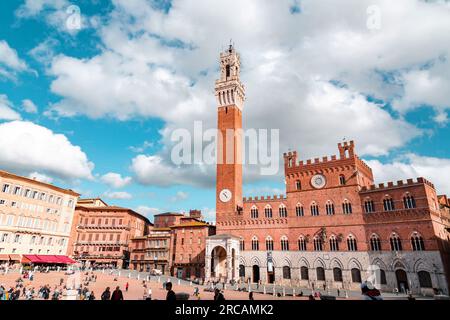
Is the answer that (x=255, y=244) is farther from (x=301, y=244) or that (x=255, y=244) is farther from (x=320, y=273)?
(x=320, y=273)

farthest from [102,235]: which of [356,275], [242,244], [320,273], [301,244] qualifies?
[356,275]

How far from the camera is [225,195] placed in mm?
52812

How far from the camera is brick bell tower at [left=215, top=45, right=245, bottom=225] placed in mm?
52312

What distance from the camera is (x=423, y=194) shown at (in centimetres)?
3669

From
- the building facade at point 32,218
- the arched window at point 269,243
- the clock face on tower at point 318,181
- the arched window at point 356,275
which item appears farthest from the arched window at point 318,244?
the building facade at point 32,218

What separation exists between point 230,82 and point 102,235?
42.1m

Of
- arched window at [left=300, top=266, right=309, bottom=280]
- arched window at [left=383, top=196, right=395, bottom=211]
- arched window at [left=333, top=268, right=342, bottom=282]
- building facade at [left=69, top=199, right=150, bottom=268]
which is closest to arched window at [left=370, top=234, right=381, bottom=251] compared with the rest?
arched window at [left=383, top=196, right=395, bottom=211]

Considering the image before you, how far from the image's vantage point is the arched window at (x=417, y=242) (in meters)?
35.7

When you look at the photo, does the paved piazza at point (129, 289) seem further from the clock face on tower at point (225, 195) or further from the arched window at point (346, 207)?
the clock face on tower at point (225, 195)

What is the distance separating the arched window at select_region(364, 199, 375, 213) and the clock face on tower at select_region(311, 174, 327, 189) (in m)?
6.77

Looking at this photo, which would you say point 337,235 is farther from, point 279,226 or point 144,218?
point 144,218

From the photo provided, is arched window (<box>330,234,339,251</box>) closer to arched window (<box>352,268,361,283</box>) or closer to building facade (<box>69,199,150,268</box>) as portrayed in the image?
arched window (<box>352,268,361,283</box>)

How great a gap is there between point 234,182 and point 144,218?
3252 centimetres
